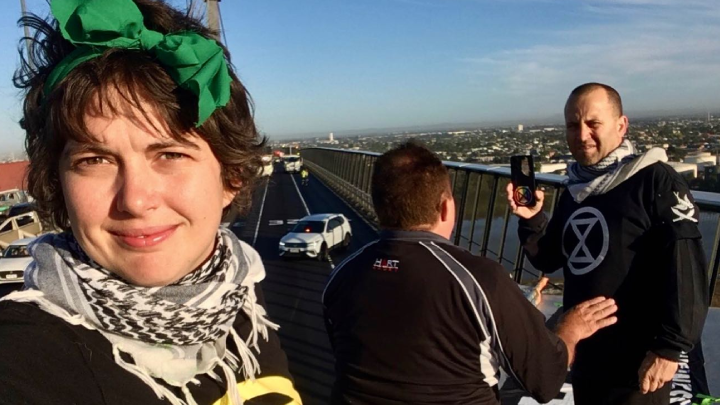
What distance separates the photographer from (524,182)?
4.00 meters

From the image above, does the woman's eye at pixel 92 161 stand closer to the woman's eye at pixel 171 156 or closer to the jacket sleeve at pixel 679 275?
the woman's eye at pixel 171 156

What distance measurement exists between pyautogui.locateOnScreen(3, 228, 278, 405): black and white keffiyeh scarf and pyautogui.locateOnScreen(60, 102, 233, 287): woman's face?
0.18 feet

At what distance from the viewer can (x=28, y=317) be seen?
48.2 inches

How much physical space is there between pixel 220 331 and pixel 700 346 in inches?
157

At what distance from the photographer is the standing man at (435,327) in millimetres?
2510

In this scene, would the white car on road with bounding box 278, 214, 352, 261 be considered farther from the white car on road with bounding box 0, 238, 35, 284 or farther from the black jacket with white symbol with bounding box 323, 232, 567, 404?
the black jacket with white symbol with bounding box 323, 232, 567, 404

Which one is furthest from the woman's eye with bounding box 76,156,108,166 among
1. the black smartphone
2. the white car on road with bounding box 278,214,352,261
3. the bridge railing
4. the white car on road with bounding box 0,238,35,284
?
the white car on road with bounding box 278,214,352,261

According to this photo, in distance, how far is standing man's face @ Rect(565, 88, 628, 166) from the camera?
3.42 meters

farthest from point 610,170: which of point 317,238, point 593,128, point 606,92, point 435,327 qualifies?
point 317,238

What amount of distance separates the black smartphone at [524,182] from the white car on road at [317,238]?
14159 millimetres

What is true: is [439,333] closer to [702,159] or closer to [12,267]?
[702,159]

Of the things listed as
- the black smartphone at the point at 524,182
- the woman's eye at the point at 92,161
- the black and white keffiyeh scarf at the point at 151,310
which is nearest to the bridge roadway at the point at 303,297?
the black and white keffiyeh scarf at the point at 151,310

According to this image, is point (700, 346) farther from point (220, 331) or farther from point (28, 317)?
point (28, 317)

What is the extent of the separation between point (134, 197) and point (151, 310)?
0.29 metres
